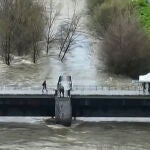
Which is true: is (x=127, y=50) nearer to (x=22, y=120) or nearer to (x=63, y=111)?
(x=63, y=111)

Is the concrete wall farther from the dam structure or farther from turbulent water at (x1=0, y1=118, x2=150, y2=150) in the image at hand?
turbulent water at (x1=0, y1=118, x2=150, y2=150)

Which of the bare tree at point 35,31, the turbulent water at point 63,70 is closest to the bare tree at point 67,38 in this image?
the turbulent water at point 63,70

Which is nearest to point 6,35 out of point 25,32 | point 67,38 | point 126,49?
point 25,32

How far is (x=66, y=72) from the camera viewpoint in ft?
222

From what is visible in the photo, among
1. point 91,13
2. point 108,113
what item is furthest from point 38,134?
point 91,13

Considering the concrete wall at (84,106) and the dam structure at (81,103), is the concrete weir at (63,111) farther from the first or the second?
the concrete wall at (84,106)

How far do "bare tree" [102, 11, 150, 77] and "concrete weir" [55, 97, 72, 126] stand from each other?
1659cm

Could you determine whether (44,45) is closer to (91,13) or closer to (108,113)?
(91,13)

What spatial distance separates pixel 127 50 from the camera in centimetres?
6625

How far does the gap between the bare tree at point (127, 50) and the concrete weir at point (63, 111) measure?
16.6 meters

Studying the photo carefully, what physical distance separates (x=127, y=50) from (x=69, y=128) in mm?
18030

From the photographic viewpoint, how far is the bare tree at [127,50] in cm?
6625

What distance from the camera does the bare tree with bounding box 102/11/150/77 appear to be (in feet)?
217

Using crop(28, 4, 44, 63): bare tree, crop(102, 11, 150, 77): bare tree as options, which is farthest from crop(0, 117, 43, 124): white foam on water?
crop(28, 4, 44, 63): bare tree
